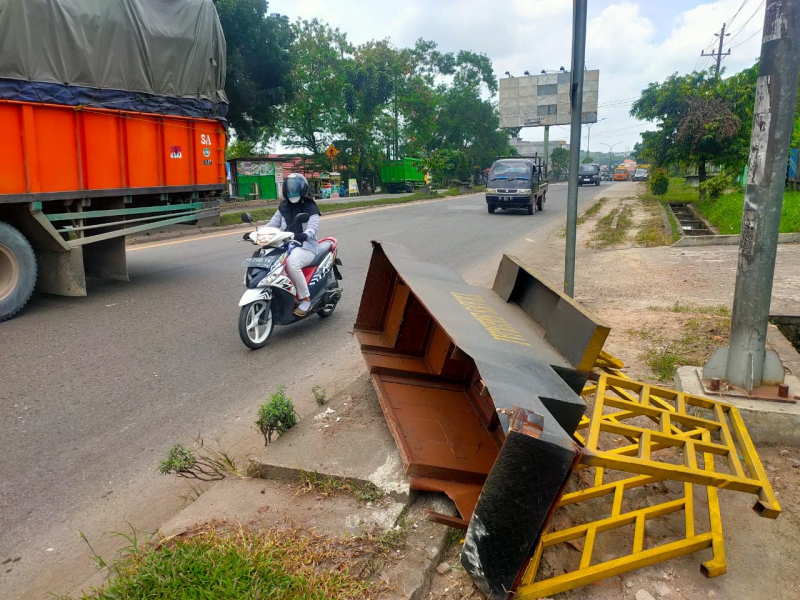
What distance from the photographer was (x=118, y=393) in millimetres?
4871

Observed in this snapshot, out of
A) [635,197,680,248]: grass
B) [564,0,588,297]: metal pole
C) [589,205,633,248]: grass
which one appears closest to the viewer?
[564,0,588,297]: metal pole

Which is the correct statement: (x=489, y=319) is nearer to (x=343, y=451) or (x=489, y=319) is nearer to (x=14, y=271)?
(x=343, y=451)

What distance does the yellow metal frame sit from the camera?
95.7 inches

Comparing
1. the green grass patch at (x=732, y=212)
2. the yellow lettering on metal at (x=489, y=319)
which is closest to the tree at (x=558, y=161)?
the green grass patch at (x=732, y=212)

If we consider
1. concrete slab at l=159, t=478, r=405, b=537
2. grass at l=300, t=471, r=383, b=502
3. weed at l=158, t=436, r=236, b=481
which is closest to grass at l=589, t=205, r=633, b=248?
weed at l=158, t=436, r=236, b=481

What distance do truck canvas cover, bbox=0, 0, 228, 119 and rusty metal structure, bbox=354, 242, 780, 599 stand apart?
17.6 ft

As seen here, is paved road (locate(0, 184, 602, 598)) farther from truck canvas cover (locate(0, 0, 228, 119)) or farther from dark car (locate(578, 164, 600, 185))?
dark car (locate(578, 164, 600, 185))

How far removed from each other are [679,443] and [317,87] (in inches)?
1794

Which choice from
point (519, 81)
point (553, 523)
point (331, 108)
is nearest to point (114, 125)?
point (553, 523)

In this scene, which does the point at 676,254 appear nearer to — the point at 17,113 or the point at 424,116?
the point at 17,113

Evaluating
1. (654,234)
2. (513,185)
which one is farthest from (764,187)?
(513,185)

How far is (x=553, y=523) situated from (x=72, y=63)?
7878mm

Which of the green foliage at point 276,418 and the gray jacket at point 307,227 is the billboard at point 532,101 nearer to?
the gray jacket at point 307,227

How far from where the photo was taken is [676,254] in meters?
11.7
